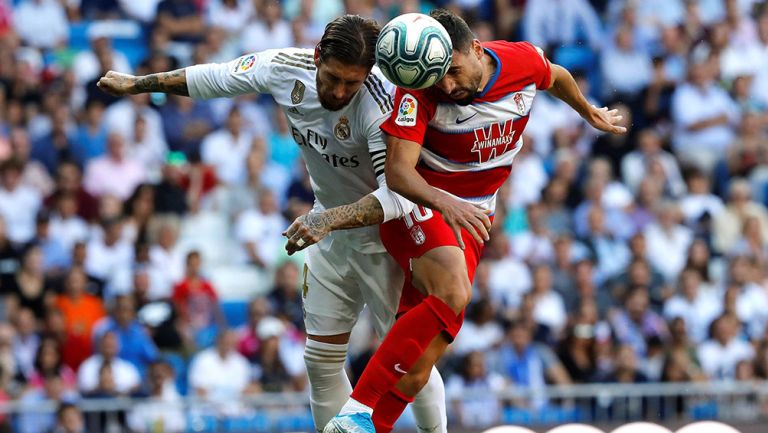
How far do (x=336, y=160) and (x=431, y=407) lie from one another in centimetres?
146

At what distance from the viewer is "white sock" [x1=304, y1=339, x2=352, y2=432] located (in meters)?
8.34

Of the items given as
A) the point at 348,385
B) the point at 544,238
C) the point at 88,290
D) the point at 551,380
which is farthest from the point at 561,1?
the point at 348,385

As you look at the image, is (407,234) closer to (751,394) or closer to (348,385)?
(348,385)

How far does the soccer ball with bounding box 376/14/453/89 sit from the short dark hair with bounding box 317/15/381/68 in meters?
0.25

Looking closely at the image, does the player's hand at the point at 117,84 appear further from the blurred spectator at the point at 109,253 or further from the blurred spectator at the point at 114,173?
the blurred spectator at the point at 114,173

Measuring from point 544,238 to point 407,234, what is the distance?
684cm

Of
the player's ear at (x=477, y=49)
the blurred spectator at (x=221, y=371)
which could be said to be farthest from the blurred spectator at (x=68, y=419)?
the player's ear at (x=477, y=49)

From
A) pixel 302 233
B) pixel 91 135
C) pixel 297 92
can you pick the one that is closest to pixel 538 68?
pixel 297 92

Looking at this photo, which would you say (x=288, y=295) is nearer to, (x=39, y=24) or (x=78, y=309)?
(x=78, y=309)

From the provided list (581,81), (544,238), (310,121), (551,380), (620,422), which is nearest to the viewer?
(310,121)

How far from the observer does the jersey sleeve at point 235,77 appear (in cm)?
789

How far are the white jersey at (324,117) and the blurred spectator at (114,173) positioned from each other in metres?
5.84

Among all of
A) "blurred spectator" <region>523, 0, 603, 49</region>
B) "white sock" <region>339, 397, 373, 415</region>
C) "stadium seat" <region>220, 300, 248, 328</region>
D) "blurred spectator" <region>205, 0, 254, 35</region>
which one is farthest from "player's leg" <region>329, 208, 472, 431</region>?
"blurred spectator" <region>523, 0, 603, 49</region>

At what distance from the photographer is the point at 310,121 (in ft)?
25.5
